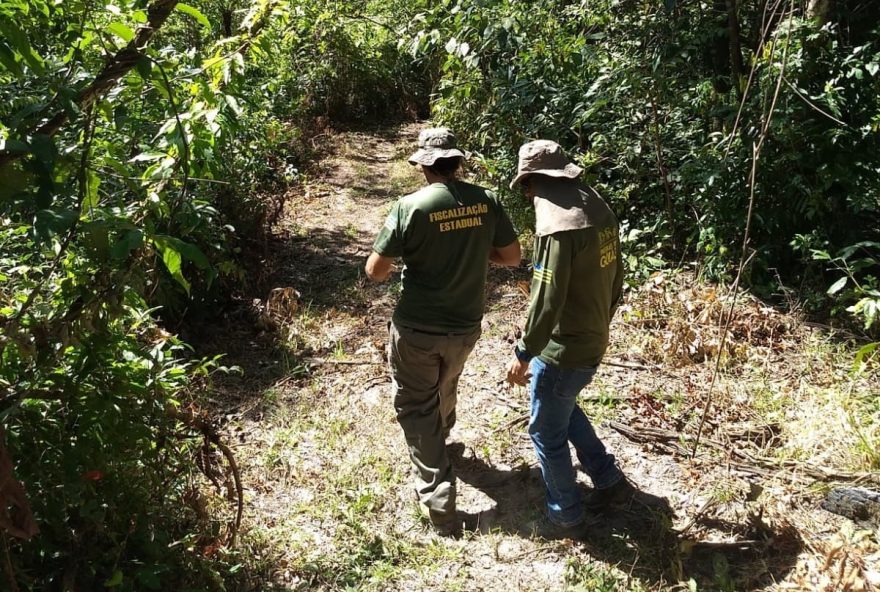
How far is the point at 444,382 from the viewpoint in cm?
383

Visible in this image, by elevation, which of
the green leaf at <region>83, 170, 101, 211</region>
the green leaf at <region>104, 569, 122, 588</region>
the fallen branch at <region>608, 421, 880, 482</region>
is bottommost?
the fallen branch at <region>608, 421, 880, 482</region>

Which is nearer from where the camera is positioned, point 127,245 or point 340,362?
point 127,245

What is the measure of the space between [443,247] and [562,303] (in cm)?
72

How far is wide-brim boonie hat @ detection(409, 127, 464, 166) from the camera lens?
11.4 feet

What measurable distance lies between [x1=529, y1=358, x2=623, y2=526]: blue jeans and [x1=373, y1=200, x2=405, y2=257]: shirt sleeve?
3.00 feet

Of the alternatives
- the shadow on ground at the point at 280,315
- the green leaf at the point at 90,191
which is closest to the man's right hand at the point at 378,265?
the green leaf at the point at 90,191

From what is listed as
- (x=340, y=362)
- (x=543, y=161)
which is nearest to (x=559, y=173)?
(x=543, y=161)

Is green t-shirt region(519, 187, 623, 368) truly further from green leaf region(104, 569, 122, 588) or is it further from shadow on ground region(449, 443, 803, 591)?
green leaf region(104, 569, 122, 588)

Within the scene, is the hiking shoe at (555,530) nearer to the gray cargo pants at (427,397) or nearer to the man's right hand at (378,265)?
the gray cargo pants at (427,397)

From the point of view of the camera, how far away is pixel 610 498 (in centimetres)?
377

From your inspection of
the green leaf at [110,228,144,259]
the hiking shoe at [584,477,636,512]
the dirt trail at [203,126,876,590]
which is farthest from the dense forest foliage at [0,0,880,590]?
the hiking shoe at [584,477,636,512]

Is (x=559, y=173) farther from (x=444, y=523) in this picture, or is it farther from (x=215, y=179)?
(x=444, y=523)

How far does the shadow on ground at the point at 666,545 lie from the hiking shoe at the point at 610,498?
0.04 meters

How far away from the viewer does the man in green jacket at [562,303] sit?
3.10 metres
